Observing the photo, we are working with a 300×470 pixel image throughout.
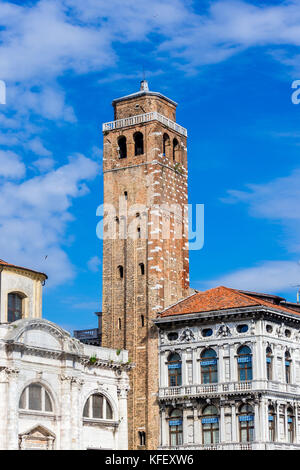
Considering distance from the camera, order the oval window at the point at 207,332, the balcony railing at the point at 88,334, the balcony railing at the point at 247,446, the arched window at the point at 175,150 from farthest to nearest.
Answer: the balcony railing at the point at 88,334, the arched window at the point at 175,150, the oval window at the point at 207,332, the balcony railing at the point at 247,446

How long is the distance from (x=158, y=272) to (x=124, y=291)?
287 cm

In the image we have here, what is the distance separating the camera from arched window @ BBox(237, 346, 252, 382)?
56438mm

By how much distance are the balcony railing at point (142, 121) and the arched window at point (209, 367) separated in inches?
663

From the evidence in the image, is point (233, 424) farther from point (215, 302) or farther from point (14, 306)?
point (14, 306)

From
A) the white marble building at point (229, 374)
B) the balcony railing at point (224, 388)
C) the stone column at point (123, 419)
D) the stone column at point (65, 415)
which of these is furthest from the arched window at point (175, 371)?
the stone column at point (65, 415)

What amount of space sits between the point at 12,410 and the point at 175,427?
14361 mm

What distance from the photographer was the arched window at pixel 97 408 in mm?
53688

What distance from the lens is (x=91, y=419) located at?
53469 mm

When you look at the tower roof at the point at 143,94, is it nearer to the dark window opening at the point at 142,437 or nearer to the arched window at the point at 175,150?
the arched window at the point at 175,150

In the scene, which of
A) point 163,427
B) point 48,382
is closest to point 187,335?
point 163,427
